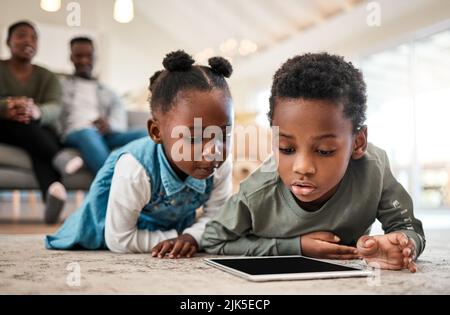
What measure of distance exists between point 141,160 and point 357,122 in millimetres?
495

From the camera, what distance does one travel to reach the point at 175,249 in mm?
1088

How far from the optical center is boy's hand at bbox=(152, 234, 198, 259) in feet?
3.56

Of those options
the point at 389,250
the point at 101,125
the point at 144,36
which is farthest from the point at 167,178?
the point at 144,36

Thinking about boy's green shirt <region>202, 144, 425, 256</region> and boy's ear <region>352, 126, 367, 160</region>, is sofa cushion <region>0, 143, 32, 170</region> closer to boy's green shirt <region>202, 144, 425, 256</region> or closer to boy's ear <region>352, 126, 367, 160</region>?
boy's green shirt <region>202, 144, 425, 256</region>

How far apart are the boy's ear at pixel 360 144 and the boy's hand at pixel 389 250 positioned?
0.63ft

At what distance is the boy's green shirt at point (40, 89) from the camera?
2.29 m

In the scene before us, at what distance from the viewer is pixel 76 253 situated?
122cm

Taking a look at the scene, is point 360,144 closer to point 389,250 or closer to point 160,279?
point 389,250

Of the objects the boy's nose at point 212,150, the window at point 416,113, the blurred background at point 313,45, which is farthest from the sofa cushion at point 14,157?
the window at point 416,113

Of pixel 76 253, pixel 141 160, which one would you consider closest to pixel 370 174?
pixel 141 160

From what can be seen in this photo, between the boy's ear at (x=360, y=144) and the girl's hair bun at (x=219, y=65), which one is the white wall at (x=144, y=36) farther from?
the boy's ear at (x=360, y=144)

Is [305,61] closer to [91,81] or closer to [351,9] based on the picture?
[91,81]

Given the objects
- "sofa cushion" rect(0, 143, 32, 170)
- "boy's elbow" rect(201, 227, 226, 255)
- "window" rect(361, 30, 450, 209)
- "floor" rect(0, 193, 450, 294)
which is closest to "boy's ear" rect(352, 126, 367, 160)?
"floor" rect(0, 193, 450, 294)

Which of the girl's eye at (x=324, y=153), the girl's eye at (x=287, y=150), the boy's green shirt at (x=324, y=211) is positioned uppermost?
the girl's eye at (x=287, y=150)
